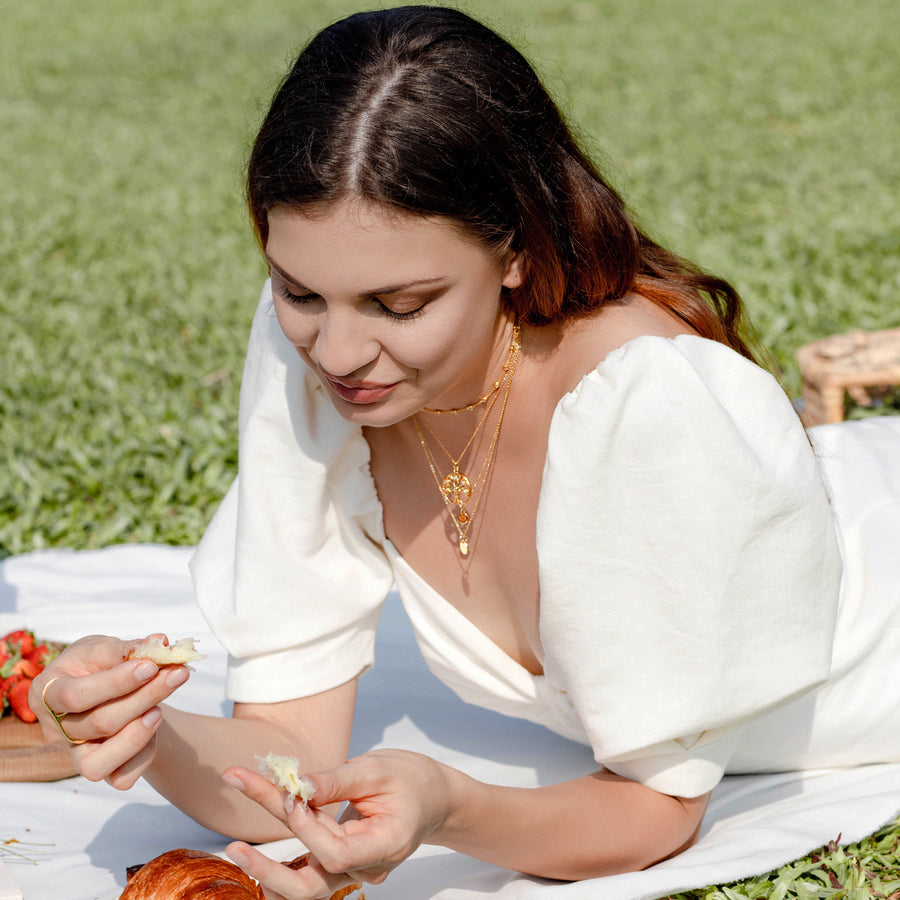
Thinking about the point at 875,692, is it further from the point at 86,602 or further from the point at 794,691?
the point at 86,602

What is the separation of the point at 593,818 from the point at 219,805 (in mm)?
791

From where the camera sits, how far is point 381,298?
195 centimetres

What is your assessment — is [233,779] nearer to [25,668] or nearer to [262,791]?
[262,791]

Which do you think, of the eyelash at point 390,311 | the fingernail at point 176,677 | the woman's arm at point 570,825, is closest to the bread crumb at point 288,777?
the fingernail at point 176,677

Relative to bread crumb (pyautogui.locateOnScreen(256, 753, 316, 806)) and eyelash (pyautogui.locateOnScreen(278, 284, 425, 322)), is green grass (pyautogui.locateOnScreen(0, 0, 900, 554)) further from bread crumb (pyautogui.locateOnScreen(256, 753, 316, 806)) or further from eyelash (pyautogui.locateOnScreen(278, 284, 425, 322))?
bread crumb (pyautogui.locateOnScreen(256, 753, 316, 806))

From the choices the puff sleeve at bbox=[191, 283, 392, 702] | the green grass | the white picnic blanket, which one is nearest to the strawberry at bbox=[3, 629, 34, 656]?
the white picnic blanket

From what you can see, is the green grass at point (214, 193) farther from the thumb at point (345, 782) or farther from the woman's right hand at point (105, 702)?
the thumb at point (345, 782)

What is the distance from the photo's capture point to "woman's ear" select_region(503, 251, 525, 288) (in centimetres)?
211

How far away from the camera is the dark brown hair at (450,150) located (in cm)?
192

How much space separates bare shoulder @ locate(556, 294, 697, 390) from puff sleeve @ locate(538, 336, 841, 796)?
5.9 inches

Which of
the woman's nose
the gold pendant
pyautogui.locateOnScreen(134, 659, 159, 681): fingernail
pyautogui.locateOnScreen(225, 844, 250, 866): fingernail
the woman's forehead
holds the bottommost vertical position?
pyautogui.locateOnScreen(225, 844, 250, 866): fingernail

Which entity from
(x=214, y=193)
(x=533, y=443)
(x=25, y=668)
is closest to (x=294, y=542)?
(x=533, y=443)

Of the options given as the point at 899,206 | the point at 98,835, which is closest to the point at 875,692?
the point at 98,835

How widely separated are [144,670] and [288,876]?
1.33 ft
